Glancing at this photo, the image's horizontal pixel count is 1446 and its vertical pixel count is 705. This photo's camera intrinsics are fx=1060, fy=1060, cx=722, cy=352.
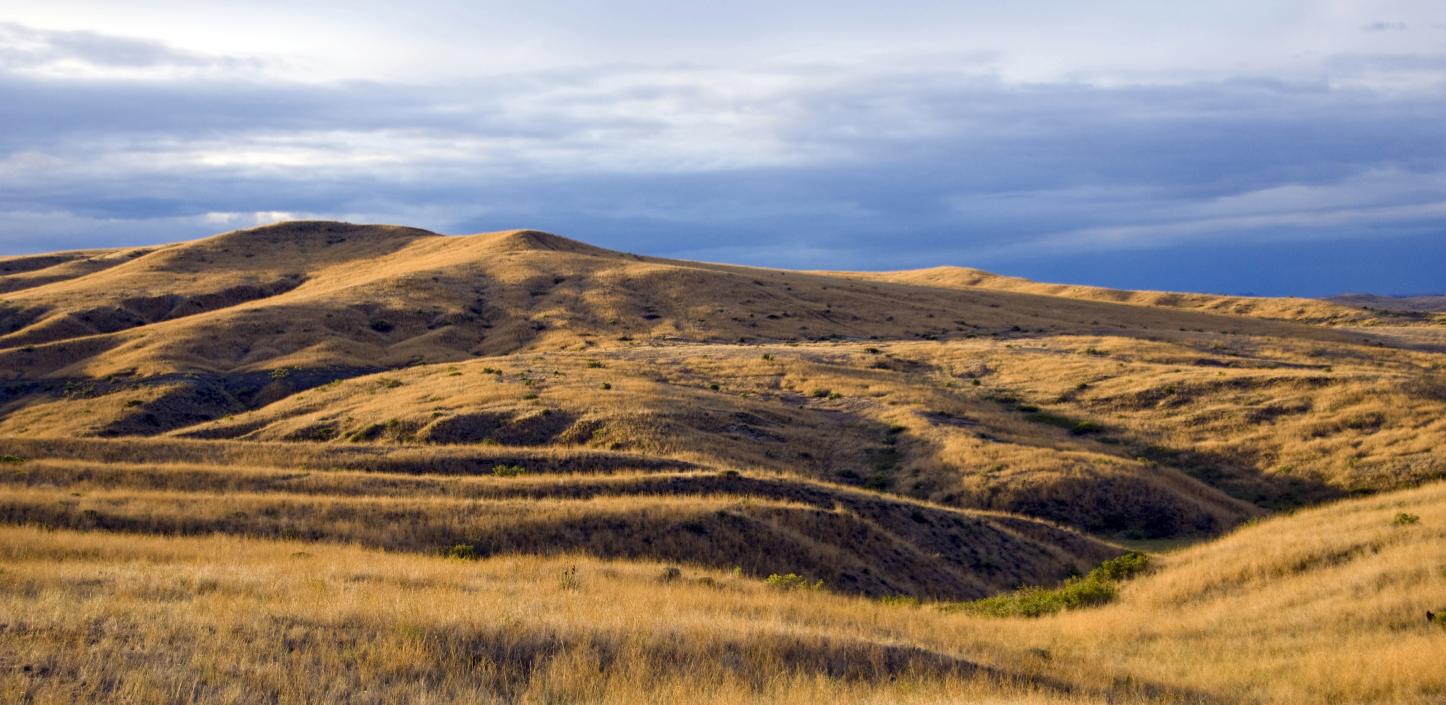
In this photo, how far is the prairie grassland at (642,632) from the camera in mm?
11242

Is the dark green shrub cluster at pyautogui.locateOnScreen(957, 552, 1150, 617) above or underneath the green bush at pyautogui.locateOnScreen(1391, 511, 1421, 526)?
underneath

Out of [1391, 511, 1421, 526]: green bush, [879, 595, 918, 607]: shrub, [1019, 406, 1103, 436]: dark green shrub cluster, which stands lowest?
[879, 595, 918, 607]: shrub

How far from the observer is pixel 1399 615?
17.4m

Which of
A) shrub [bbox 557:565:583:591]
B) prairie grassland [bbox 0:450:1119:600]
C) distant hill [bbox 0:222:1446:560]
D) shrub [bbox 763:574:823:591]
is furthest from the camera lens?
distant hill [bbox 0:222:1446:560]

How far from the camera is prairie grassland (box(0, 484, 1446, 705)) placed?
11.2m

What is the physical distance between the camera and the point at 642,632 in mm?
14094

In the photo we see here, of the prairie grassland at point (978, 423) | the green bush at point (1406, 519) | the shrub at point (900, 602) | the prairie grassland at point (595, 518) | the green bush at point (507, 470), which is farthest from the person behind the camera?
the prairie grassland at point (978, 423)

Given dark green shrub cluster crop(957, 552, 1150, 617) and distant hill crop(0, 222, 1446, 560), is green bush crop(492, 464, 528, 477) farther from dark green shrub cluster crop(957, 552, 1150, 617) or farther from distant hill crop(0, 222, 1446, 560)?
dark green shrub cluster crop(957, 552, 1150, 617)

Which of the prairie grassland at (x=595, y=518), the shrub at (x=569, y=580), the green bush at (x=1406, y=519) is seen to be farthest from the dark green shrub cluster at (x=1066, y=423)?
the shrub at (x=569, y=580)

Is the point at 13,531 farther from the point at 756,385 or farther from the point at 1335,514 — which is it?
the point at 756,385

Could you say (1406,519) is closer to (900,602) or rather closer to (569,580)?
(900,602)

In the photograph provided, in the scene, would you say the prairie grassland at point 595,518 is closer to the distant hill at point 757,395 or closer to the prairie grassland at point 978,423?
the distant hill at point 757,395

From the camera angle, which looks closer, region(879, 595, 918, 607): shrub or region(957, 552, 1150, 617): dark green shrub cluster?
region(957, 552, 1150, 617): dark green shrub cluster

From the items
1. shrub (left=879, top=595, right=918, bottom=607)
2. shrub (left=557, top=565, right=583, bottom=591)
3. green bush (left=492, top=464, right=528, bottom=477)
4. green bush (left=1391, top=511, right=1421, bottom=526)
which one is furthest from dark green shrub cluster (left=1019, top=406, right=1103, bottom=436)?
shrub (left=557, top=565, right=583, bottom=591)
